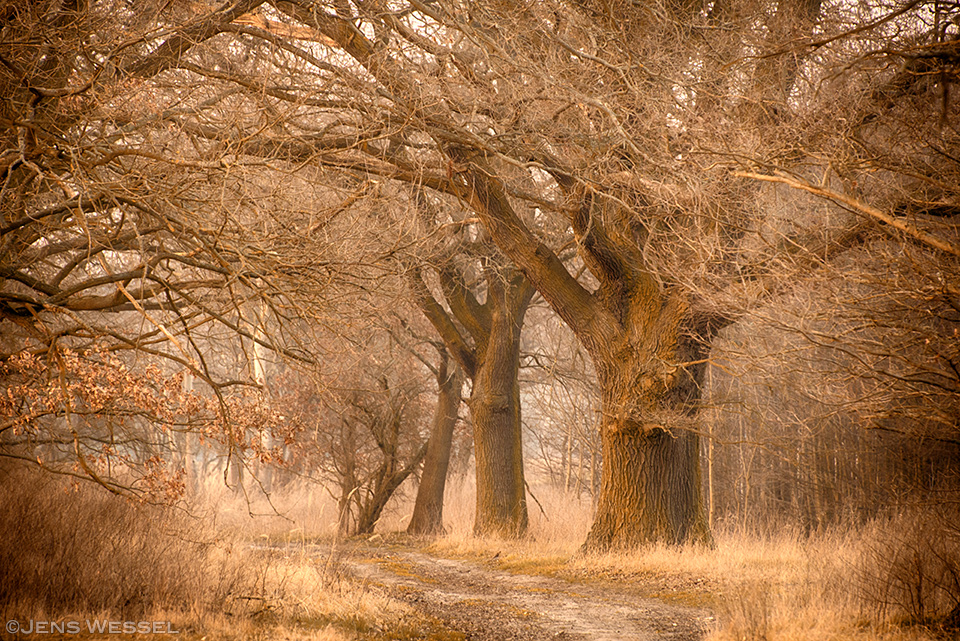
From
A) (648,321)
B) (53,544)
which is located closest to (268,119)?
(53,544)

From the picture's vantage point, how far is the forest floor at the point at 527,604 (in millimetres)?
6227

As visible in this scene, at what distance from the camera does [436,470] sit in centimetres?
1577

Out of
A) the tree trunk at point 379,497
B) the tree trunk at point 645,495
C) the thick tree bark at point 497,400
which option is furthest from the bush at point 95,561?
the tree trunk at point 379,497

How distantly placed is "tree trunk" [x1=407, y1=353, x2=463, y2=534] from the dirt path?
503 centimetres

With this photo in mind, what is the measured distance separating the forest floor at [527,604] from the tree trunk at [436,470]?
4.57m

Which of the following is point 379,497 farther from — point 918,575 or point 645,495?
point 918,575

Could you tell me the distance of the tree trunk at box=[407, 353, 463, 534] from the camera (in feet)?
51.9

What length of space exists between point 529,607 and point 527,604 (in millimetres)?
192

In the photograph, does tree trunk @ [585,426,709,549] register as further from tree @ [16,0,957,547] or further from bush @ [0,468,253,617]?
bush @ [0,468,253,617]

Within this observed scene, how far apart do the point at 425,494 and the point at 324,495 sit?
514 cm

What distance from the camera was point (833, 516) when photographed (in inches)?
580

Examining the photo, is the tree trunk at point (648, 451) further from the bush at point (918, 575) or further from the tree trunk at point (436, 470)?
the tree trunk at point (436, 470)

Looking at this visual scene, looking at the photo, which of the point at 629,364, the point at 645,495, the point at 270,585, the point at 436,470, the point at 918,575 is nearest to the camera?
the point at 918,575

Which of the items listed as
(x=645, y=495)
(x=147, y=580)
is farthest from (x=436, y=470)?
(x=147, y=580)
